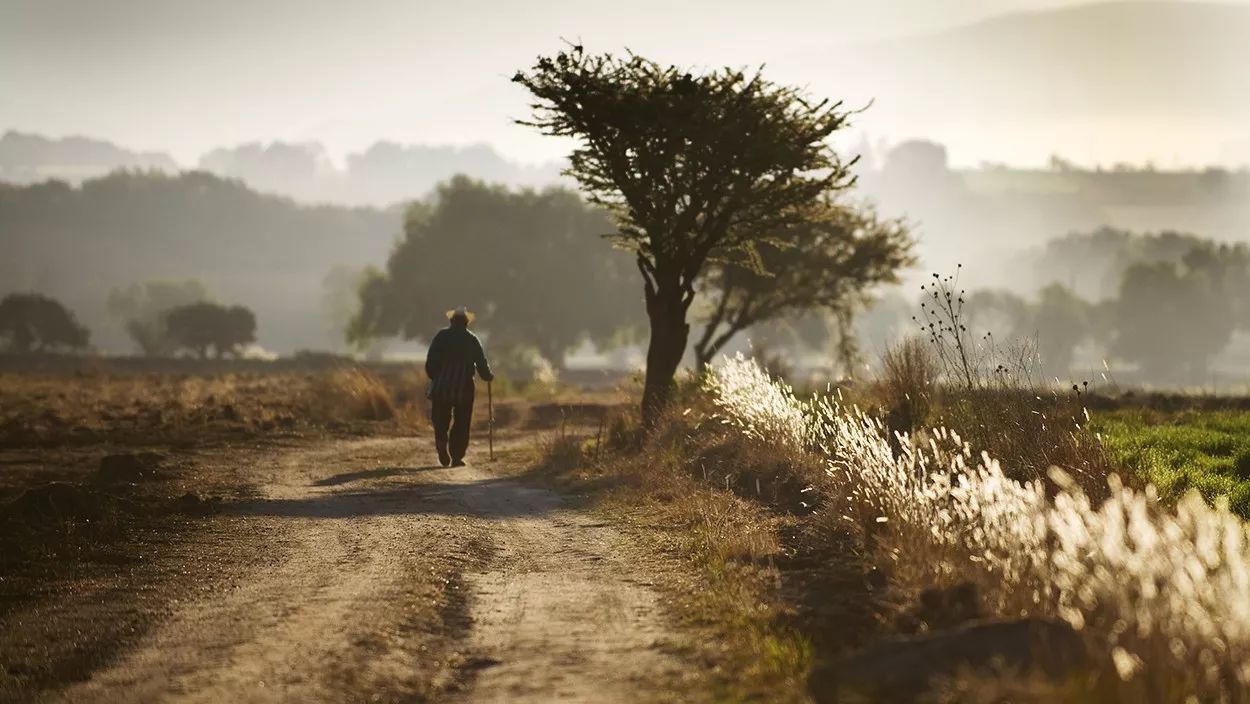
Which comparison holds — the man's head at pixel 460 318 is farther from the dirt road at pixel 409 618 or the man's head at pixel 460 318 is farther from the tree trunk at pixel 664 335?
the dirt road at pixel 409 618

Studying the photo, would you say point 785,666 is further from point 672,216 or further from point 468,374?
point 672,216

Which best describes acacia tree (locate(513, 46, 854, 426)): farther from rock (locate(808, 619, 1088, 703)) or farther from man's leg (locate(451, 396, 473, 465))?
rock (locate(808, 619, 1088, 703))

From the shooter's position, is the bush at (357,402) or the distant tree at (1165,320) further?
the distant tree at (1165,320)

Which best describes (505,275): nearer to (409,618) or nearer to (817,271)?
(817,271)

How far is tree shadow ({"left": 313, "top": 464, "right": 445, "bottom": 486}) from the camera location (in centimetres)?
1720

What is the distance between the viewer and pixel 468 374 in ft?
65.7

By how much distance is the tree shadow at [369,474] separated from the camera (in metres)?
17.2

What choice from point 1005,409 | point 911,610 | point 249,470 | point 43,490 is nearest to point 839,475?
point 1005,409

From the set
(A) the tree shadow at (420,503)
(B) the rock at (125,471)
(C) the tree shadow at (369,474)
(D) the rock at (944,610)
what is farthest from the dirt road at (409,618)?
(B) the rock at (125,471)

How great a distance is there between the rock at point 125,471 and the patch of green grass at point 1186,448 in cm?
1229

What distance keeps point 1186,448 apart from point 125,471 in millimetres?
14308

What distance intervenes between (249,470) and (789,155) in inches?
436

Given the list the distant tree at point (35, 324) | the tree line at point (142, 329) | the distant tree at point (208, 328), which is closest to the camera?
the distant tree at point (35, 324)

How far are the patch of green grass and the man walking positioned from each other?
9.51 meters
